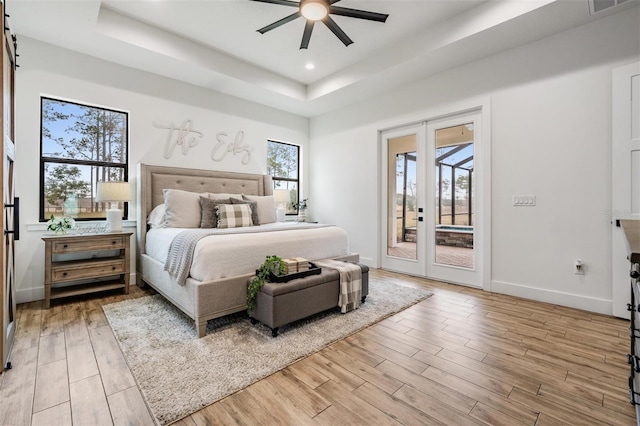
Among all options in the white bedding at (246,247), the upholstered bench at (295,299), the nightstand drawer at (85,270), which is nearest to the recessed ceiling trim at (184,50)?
the white bedding at (246,247)

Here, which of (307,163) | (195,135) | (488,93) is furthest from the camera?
(307,163)

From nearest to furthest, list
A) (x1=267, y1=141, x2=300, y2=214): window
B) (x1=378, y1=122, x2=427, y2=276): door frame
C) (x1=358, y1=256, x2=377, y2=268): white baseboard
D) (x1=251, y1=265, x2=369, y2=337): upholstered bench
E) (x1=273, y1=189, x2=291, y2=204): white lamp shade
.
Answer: (x1=251, y1=265, x2=369, y2=337): upholstered bench, (x1=378, y1=122, x2=427, y2=276): door frame, (x1=358, y1=256, x2=377, y2=268): white baseboard, (x1=273, y1=189, x2=291, y2=204): white lamp shade, (x1=267, y1=141, x2=300, y2=214): window

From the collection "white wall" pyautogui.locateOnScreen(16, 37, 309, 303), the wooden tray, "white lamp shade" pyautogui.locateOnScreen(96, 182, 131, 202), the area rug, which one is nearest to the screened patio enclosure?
the area rug

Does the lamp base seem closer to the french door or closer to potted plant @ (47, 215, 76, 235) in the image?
potted plant @ (47, 215, 76, 235)

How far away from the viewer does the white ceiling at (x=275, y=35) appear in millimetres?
2871

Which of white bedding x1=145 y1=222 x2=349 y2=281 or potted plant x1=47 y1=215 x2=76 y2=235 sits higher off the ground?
potted plant x1=47 y1=215 x2=76 y2=235

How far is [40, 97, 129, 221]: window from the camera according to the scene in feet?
11.0

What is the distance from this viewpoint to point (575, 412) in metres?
1.50

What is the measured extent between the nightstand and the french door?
3644 millimetres

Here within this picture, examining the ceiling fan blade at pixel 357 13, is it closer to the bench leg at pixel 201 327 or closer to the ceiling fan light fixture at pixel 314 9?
the ceiling fan light fixture at pixel 314 9

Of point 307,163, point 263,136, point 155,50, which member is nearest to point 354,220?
point 307,163

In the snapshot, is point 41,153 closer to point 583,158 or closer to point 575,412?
point 575,412

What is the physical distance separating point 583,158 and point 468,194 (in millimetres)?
1177

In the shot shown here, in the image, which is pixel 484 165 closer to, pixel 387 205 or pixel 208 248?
pixel 387 205
